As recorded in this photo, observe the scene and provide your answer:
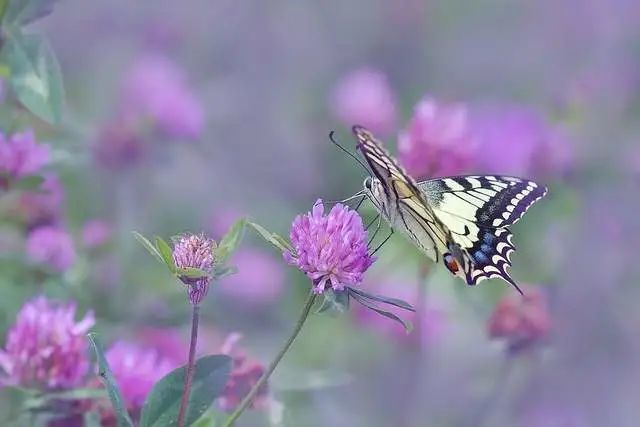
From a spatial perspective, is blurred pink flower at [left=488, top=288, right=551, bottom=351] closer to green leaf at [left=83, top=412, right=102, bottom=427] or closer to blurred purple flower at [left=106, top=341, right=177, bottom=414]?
blurred purple flower at [left=106, top=341, right=177, bottom=414]

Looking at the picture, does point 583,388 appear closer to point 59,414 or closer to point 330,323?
point 330,323

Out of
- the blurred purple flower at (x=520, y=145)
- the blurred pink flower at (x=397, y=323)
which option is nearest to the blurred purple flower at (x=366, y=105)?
the blurred purple flower at (x=520, y=145)

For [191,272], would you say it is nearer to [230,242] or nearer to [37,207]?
[230,242]

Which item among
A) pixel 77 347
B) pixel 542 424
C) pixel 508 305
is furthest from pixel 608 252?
pixel 77 347

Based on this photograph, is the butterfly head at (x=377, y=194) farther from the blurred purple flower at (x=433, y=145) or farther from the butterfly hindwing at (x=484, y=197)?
the blurred purple flower at (x=433, y=145)

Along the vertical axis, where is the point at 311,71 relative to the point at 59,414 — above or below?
above

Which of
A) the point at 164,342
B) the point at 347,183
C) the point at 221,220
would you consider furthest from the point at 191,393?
the point at 347,183
